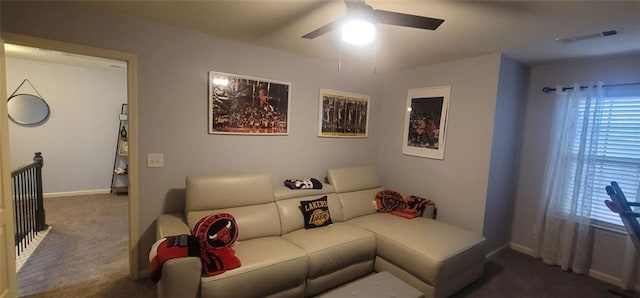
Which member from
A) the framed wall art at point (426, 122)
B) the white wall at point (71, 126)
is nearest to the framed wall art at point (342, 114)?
the framed wall art at point (426, 122)

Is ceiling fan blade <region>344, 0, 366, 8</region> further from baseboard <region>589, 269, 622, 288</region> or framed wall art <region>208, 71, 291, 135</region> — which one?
baseboard <region>589, 269, 622, 288</region>

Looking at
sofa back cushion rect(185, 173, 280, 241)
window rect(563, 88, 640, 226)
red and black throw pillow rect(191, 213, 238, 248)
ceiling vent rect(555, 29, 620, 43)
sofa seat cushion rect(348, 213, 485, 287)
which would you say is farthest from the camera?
window rect(563, 88, 640, 226)

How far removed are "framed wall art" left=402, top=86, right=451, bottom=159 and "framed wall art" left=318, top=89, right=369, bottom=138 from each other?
24.1 inches

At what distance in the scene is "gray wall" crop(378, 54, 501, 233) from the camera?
298cm

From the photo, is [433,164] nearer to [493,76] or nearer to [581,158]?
[493,76]

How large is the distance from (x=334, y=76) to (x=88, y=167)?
194 inches

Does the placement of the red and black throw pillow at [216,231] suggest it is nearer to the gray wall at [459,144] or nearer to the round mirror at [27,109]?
the gray wall at [459,144]

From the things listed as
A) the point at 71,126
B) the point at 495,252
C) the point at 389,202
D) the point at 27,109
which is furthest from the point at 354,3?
the point at 27,109

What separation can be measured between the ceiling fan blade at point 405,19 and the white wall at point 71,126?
18.3 ft

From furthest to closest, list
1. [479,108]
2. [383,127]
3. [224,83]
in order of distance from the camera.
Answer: [383,127]
[479,108]
[224,83]

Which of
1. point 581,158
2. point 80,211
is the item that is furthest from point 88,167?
point 581,158

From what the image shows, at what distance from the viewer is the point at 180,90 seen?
2.59 m

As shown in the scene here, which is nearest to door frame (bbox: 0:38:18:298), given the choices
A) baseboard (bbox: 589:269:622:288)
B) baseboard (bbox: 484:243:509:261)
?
baseboard (bbox: 484:243:509:261)

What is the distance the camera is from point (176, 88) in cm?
257
